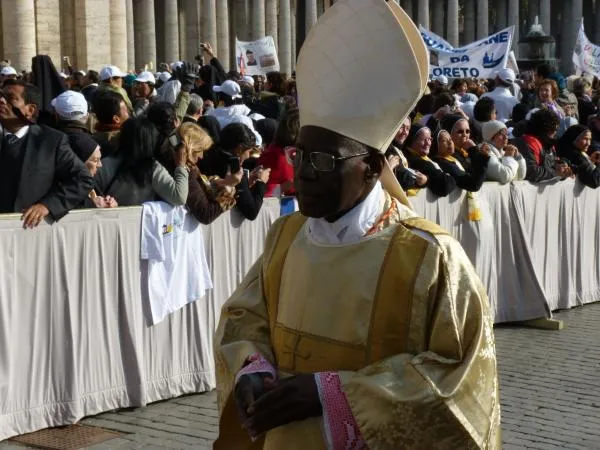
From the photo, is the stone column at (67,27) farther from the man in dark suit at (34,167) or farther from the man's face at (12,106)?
the man in dark suit at (34,167)

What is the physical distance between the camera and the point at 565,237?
38.7 ft

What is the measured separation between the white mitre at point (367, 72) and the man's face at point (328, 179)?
4cm

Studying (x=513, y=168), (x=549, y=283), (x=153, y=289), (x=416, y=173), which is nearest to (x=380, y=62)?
(x=153, y=289)

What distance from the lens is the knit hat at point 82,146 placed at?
786 centimetres

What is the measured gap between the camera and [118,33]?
32688mm

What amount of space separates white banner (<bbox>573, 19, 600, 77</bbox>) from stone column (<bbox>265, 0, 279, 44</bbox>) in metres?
31.5

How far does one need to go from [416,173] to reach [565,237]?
2710mm

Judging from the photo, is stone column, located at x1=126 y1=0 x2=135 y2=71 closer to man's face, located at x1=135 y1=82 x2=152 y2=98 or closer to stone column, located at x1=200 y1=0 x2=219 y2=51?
stone column, located at x1=200 y1=0 x2=219 y2=51

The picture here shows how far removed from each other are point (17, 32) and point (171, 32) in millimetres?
20303

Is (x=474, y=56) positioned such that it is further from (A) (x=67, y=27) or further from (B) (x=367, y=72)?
(B) (x=367, y=72)

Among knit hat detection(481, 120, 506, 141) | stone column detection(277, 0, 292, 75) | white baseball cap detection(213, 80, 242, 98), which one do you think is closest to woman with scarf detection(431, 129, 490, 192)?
knit hat detection(481, 120, 506, 141)

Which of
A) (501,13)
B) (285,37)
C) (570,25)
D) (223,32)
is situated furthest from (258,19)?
(570,25)

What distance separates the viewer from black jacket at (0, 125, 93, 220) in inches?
288

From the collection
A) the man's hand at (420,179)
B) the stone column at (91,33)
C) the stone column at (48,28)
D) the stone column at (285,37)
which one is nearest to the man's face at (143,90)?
the man's hand at (420,179)
